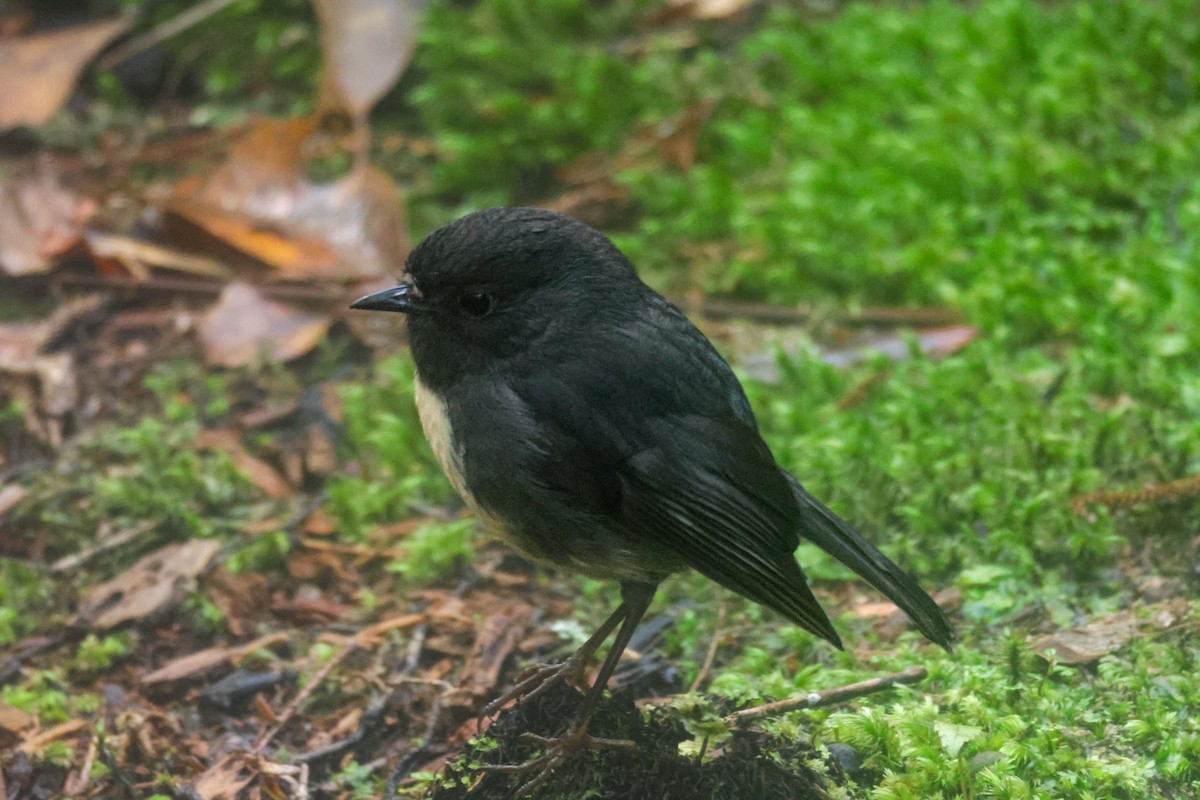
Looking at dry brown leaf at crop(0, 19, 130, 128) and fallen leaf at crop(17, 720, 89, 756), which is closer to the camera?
fallen leaf at crop(17, 720, 89, 756)

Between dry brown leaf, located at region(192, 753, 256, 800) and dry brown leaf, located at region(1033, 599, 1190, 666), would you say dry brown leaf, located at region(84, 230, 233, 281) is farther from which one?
dry brown leaf, located at region(1033, 599, 1190, 666)

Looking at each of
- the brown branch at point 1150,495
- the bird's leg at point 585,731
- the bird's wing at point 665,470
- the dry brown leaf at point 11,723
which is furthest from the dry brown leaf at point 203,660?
the brown branch at point 1150,495

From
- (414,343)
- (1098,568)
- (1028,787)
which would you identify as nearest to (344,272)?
(414,343)

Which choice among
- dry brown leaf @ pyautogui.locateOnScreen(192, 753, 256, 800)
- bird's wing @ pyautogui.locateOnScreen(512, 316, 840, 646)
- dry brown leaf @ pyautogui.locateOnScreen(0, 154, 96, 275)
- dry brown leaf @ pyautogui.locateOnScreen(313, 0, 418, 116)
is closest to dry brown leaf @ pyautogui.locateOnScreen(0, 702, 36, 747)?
dry brown leaf @ pyautogui.locateOnScreen(192, 753, 256, 800)

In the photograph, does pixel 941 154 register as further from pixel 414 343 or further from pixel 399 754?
pixel 399 754

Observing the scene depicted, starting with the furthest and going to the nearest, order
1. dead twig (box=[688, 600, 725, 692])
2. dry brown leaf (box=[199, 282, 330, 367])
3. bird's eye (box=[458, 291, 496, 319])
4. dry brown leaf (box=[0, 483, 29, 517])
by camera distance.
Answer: dry brown leaf (box=[199, 282, 330, 367])
dry brown leaf (box=[0, 483, 29, 517])
dead twig (box=[688, 600, 725, 692])
bird's eye (box=[458, 291, 496, 319])

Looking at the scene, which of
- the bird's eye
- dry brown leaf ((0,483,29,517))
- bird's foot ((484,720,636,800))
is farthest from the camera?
dry brown leaf ((0,483,29,517))

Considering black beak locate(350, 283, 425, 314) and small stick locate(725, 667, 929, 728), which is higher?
black beak locate(350, 283, 425, 314)
